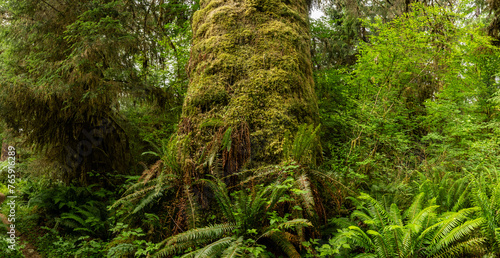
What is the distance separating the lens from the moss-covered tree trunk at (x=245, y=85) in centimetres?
325

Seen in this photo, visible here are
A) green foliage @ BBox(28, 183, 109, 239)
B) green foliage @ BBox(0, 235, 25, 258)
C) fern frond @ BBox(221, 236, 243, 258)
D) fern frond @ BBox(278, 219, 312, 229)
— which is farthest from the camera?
green foliage @ BBox(28, 183, 109, 239)

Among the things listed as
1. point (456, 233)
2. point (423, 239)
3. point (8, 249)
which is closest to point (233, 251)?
point (423, 239)

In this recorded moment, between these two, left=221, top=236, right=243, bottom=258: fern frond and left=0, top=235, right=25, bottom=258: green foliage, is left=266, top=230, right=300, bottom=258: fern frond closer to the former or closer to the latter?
left=221, top=236, right=243, bottom=258: fern frond

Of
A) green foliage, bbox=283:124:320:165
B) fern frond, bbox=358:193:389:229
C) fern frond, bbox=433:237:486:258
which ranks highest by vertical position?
green foliage, bbox=283:124:320:165

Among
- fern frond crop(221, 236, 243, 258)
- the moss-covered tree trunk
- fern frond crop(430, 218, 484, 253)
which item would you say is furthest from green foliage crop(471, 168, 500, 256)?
fern frond crop(221, 236, 243, 258)

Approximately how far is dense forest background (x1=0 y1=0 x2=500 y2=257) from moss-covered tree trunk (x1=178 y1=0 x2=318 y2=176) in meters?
0.02

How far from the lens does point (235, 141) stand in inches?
128

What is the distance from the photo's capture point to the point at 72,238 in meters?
4.52

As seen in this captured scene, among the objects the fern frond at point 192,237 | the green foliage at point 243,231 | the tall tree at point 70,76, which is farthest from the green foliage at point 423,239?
the tall tree at point 70,76

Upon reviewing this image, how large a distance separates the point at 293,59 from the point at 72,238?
15.2 ft

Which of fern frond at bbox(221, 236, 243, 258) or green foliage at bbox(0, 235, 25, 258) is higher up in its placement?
fern frond at bbox(221, 236, 243, 258)

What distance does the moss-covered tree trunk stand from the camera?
10.7 feet

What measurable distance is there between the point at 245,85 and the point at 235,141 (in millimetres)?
815

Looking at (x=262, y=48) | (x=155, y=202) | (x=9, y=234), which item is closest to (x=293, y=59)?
(x=262, y=48)
